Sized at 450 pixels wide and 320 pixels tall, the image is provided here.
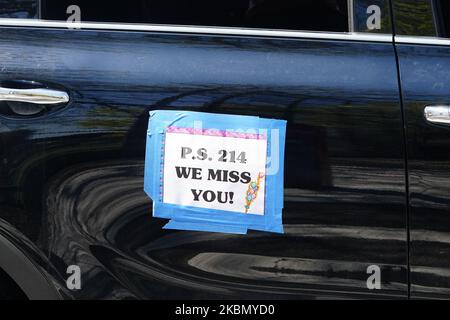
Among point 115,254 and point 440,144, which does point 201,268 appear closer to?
point 115,254

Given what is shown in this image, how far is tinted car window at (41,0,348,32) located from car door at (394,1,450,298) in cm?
27

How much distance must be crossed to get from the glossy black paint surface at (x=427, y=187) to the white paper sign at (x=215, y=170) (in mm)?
465

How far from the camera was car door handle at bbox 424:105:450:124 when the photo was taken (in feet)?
5.85

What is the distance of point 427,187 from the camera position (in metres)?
1.78

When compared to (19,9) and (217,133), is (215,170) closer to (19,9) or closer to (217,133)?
(217,133)

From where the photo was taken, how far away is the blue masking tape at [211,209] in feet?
5.83

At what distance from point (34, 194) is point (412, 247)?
1.18 metres

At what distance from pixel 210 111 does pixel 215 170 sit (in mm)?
184

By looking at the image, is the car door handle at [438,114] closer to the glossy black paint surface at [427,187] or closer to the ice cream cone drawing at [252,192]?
the glossy black paint surface at [427,187]

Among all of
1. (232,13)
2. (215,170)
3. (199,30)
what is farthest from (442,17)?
(215,170)

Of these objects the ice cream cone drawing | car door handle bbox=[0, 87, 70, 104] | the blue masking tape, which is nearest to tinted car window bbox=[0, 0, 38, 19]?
car door handle bbox=[0, 87, 70, 104]

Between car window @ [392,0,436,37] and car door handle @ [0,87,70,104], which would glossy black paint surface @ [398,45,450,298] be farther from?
car door handle @ [0,87,70,104]

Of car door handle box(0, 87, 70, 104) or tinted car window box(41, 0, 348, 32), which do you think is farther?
tinted car window box(41, 0, 348, 32)

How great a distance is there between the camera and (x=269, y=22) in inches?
74.9
